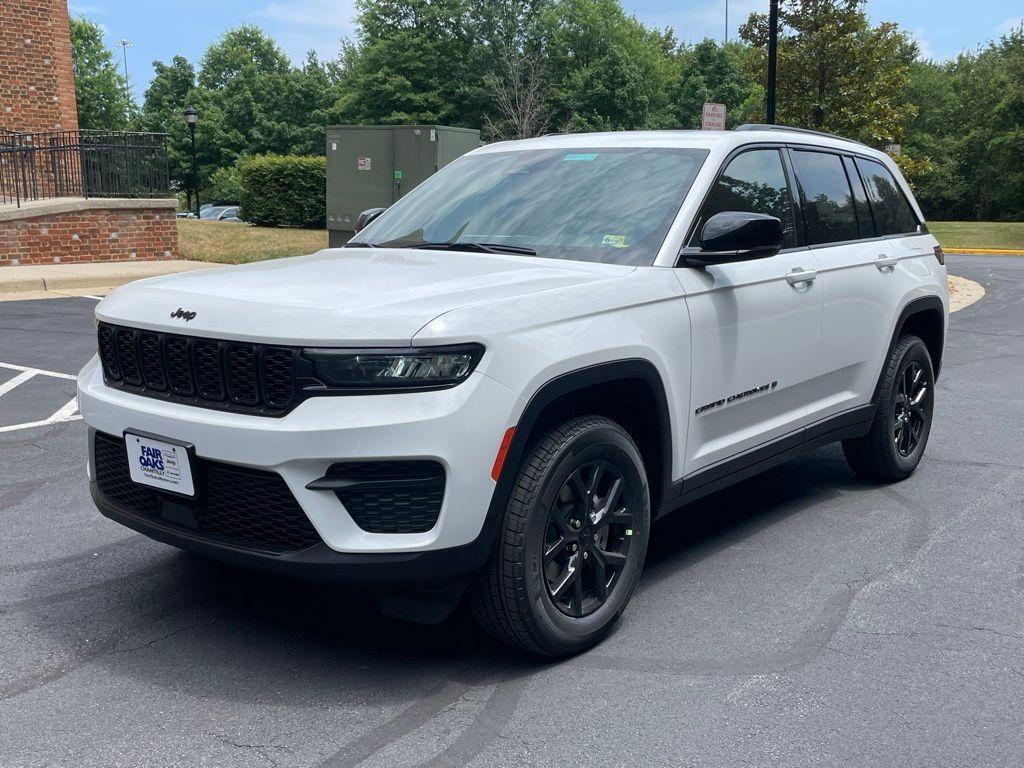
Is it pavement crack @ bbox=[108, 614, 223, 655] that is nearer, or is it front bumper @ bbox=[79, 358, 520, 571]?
front bumper @ bbox=[79, 358, 520, 571]

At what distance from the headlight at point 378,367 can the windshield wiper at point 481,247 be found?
1.23 metres

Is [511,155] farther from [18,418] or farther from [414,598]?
[18,418]

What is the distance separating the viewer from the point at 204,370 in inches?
135

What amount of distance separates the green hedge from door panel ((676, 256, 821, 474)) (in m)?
23.6

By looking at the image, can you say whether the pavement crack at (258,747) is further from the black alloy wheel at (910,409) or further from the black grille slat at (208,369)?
the black alloy wheel at (910,409)

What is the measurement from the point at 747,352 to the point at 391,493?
6.32ft

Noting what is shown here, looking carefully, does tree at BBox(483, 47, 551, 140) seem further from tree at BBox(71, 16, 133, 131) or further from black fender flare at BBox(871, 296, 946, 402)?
black fender flare at BBox(871, 296, 946, 402)

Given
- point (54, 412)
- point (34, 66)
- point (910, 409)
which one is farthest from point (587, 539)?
point (34, 66)

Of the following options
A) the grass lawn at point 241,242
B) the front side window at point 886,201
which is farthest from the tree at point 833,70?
the front side window at point 886,201

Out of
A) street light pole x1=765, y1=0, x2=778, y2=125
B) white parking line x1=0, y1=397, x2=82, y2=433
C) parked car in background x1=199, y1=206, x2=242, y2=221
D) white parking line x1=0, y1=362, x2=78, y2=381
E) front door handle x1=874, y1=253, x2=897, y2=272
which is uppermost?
street light pole x1=765, y1=0, x2=778, y2=125

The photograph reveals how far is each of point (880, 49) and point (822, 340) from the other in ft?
68.4

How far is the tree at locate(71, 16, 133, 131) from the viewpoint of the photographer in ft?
220

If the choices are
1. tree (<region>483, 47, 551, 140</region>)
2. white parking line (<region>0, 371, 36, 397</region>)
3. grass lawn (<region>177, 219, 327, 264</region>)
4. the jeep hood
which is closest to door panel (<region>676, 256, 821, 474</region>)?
the jeep hood

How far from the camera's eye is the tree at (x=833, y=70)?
2291 centimetres
